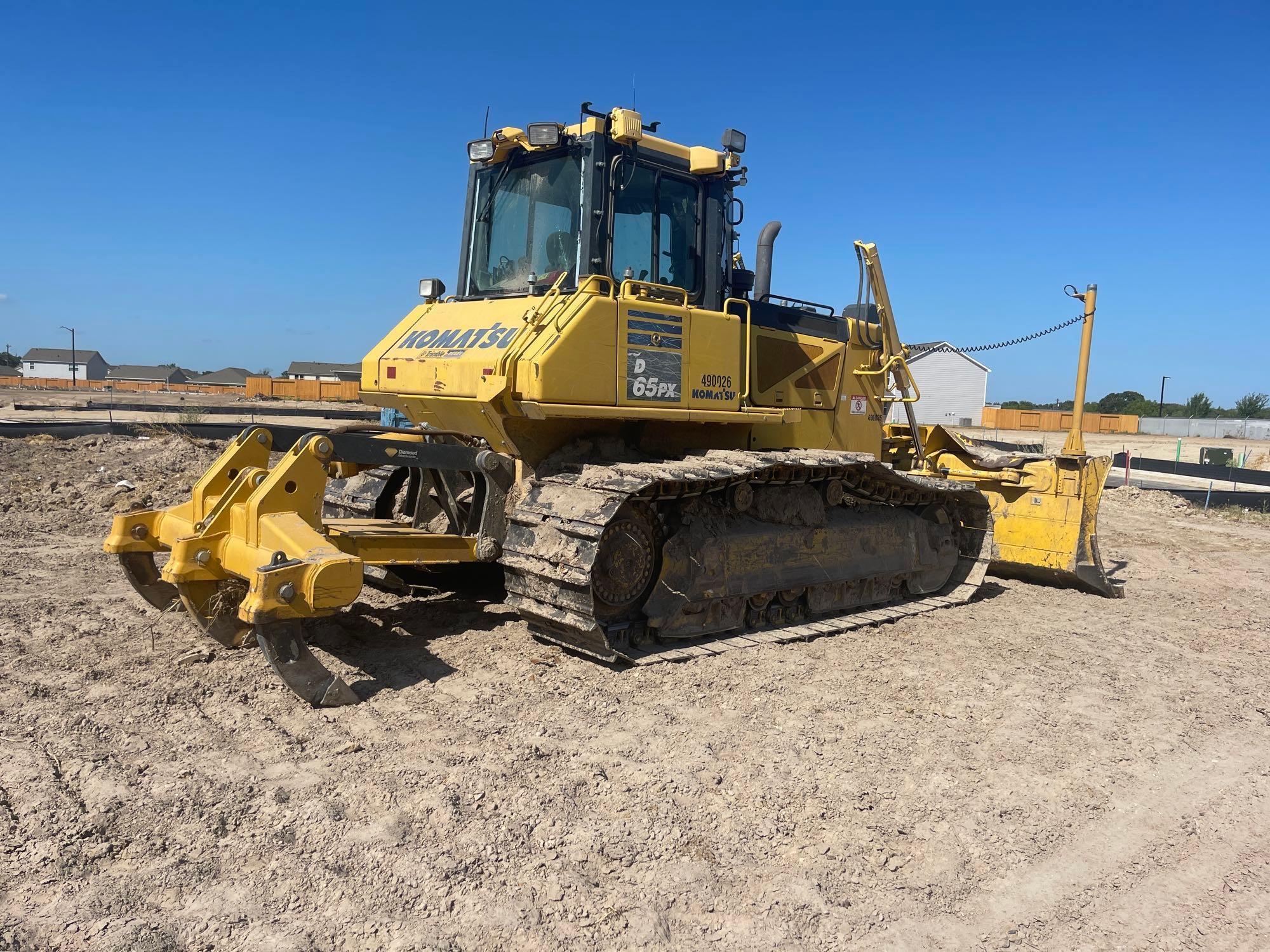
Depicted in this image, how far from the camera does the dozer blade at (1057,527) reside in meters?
9.23

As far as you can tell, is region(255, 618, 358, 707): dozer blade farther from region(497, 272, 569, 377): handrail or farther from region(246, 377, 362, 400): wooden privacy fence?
region(246, 377, 362, 400): wooden privacy fence

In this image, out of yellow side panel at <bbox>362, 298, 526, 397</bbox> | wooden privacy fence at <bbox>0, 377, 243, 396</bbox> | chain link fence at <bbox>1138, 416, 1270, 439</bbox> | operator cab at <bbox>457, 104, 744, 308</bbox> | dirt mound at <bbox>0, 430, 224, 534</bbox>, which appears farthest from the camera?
wooden privacy fence at <bbox>0, 377, 243, 396</bbox>

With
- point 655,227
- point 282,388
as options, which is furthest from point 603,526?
point 282,388

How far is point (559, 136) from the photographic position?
20.9ft

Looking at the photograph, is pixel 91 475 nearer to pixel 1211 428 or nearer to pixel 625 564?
pixel 625 564

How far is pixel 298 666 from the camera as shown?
504cm

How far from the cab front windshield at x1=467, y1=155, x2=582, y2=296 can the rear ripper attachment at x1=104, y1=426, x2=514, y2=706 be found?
135 centimetres

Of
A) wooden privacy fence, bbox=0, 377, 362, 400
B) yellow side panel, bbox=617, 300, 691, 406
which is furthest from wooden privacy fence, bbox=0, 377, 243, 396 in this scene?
yellow side panel, bbox=617, 300, 691, 406

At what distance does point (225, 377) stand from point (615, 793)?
114 m

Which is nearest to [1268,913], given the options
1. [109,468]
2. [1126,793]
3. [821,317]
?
[1126,793]

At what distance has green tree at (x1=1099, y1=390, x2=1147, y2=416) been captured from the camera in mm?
87062

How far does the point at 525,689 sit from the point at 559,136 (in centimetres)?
365

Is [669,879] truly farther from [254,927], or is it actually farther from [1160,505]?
[1160,505]

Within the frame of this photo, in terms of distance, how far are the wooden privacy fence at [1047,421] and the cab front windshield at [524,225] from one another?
51183 millimetres
